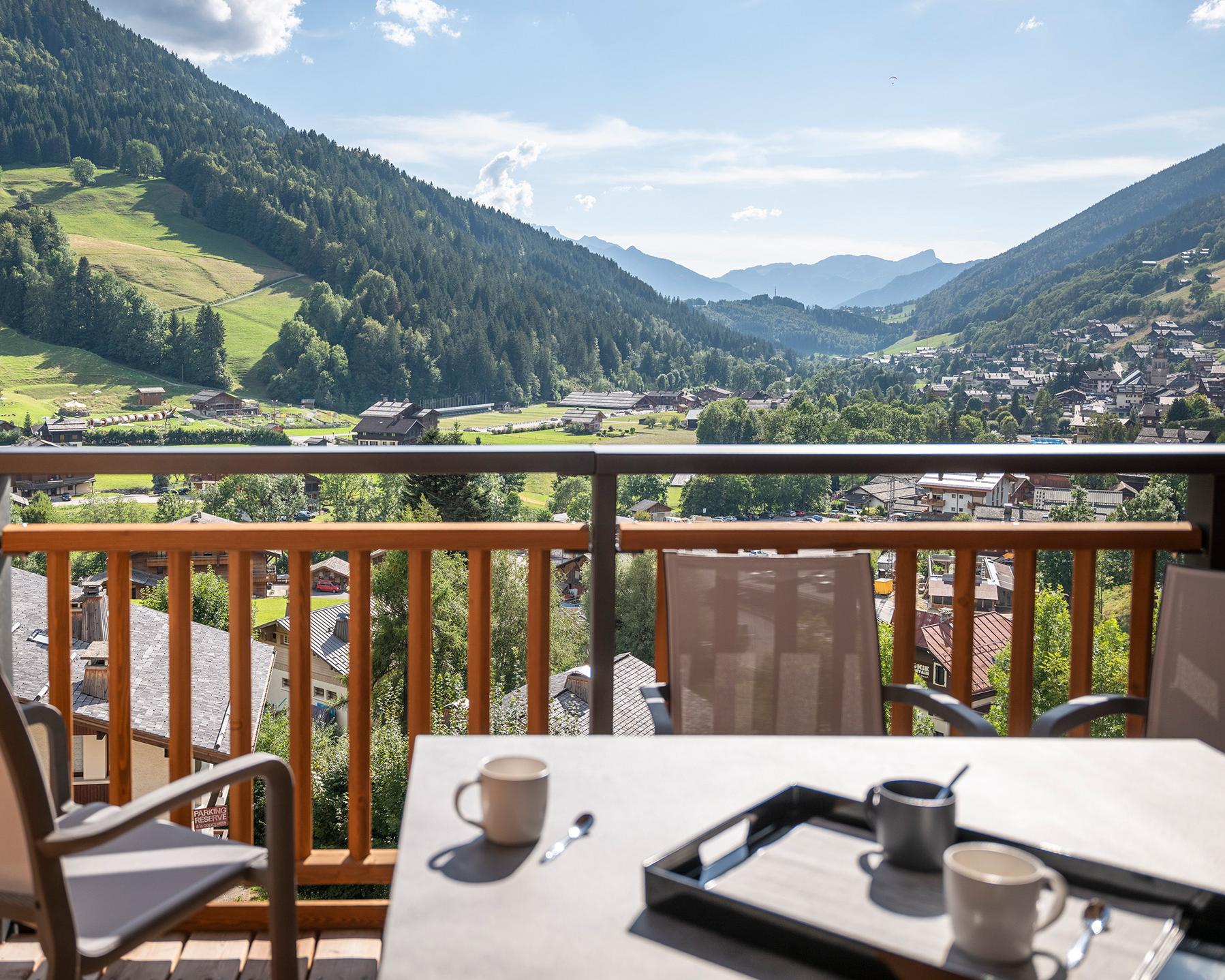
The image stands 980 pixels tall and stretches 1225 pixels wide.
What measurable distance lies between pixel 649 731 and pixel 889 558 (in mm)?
746

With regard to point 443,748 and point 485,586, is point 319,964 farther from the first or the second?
point 443,748

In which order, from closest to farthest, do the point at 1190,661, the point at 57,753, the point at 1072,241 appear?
1. the point at 57,753
2. the point at 1190,661
3. the point at 1072,241

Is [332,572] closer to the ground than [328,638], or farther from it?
farther from it

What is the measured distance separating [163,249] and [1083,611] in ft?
175

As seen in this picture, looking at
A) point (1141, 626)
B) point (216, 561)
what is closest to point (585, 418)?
point (216, 561)

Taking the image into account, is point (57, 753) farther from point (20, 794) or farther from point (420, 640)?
point (420, 640)

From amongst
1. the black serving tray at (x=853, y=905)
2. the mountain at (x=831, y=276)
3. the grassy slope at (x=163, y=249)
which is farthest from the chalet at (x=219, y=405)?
the black serving tray at (x=853, y=905)

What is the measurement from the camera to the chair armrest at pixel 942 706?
167 centimetres

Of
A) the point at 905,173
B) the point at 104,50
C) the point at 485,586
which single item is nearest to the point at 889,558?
the point at 485,586

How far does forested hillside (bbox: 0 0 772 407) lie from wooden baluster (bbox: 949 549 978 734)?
30966 mm

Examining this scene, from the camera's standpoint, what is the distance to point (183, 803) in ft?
4.58

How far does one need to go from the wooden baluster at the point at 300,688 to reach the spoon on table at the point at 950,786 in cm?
153

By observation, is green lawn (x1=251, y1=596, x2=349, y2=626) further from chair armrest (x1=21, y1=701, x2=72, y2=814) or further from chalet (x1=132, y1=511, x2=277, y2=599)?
chair armrest (x1=21, y1=701, x2=72, y2=814)

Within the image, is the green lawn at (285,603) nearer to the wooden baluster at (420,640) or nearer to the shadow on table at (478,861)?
the wooden baluster at (420,640)
